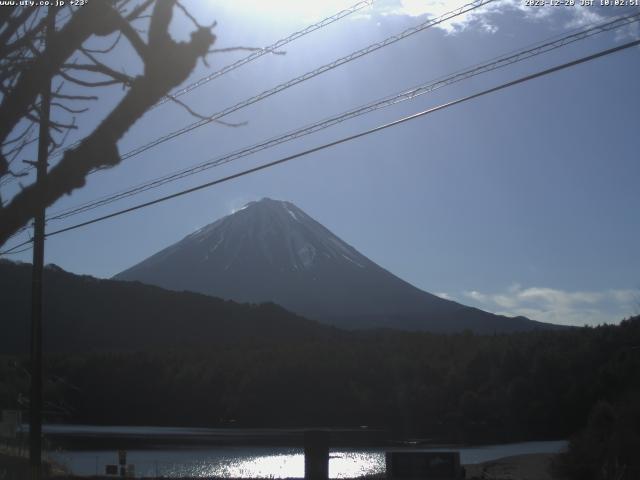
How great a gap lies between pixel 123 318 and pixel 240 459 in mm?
58663

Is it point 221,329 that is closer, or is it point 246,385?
point 246,385

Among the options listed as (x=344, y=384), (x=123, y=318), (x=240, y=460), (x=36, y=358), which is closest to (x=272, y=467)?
(x=240, y=460)

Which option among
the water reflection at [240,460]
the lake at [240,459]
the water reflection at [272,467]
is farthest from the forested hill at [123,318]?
the water reflection at [272,467]

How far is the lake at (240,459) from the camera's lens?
112 feet

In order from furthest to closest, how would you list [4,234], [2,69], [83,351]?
[83,351]
[2,69]
[4,234]

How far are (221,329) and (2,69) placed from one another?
98.0m

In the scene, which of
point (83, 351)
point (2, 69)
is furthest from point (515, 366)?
point (2, 69)

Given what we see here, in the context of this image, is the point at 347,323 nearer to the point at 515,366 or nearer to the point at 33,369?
the point at 515,366

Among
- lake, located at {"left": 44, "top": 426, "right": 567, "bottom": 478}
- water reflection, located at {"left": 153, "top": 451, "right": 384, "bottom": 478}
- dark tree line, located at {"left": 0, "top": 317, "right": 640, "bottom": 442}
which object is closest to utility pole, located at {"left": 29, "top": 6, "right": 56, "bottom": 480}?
lake, located at {"left": 44, "top": 426, "right": 567, "bottom": 478}

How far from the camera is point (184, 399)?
83.2 metres

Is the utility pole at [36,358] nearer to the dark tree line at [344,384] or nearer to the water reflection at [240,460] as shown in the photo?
the water reflection at [240,460]

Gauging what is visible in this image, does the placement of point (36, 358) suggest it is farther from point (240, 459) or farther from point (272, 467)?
point (240, 459)

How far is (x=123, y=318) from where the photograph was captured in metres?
98.5

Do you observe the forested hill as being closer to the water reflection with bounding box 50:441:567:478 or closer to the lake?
the lake
